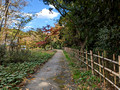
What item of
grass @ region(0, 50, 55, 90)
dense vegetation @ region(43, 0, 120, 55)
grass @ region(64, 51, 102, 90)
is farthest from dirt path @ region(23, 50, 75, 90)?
dense vegetation @ region(43, 0, 120, 55)

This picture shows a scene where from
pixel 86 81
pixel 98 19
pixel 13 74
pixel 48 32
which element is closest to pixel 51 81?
pixel 86 81

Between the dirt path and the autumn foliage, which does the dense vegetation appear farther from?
the autumn foliage

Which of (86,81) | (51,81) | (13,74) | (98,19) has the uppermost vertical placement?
(98,19)

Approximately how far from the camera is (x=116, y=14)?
17.6 ft

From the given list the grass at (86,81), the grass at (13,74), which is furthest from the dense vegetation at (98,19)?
the grass at (13,74)

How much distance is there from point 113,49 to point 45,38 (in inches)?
580

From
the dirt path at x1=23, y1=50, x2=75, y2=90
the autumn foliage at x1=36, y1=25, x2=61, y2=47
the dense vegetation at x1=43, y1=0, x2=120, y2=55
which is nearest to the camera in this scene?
the dirt path at x1=23, y1=50, x2=75, y2=90

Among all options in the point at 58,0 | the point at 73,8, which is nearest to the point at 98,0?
the point at 73,8

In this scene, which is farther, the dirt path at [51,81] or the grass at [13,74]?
the dirt path at [51,81]

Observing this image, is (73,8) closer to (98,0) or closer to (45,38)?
(98,0)

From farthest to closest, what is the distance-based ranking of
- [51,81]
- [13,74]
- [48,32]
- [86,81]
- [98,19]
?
1. [48,32]
2. [98,19]
3. [13,74]
4. [51,81]
5. [86,81]

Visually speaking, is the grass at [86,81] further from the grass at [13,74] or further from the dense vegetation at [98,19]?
the grass at [13,74]

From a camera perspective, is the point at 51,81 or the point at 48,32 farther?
the point at 48,32

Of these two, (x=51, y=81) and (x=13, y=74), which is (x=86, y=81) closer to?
(x=51, y=81)
